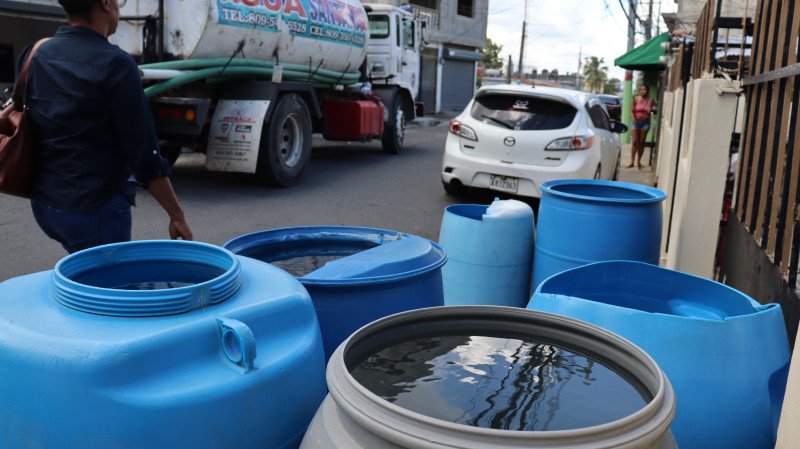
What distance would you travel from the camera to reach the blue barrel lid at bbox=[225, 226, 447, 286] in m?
2.01

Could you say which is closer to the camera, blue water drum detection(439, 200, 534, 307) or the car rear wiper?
blue water drum detection(439, 200, 534, 307)

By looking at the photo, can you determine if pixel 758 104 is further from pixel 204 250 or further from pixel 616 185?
pixel 204 250

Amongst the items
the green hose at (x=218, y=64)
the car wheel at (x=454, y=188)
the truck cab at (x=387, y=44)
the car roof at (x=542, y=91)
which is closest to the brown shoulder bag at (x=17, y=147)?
the green hose at (x=218, y=64)

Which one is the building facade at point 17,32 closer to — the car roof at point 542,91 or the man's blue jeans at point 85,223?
the car roof at point 542,91

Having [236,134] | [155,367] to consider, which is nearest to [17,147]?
[155,367]

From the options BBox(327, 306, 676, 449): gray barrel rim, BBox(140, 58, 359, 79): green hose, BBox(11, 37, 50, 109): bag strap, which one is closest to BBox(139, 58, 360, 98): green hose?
BBox(140, 58, 359, 79): green hose

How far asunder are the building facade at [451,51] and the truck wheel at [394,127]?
1630 cm

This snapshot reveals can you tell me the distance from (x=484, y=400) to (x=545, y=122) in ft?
22.1

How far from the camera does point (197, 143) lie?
902cm

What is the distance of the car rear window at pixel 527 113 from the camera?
7.81 metres

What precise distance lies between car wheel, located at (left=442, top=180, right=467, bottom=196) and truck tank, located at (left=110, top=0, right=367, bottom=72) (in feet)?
9.61

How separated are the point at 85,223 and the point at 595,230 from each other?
2.23 metres

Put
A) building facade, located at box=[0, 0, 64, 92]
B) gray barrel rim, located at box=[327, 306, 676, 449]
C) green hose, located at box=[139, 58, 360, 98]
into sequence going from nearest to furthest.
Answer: gray barrel rim, located at box=[327, 306, 676, 449]
green hose, located at box=[139, 58, 360, 98]
building facade, located at box=[0, 0, 64, 92]

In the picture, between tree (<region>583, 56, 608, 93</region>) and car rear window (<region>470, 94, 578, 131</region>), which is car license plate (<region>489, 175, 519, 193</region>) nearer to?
car rear window (<region>470, 94, 578, 131</region>)
